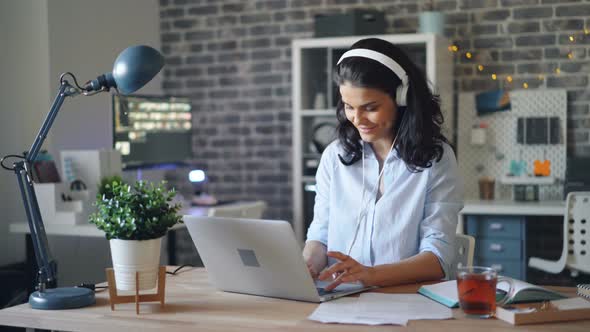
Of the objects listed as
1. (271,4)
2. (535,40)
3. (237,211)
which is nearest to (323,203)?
(237,211)

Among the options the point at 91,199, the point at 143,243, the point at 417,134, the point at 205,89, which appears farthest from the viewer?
the point at 205,89

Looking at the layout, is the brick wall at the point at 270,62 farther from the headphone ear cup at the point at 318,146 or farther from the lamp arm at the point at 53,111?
the lamp arm at the point at 53,111

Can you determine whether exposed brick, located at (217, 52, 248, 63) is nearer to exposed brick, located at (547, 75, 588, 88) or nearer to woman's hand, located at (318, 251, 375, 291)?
exposed brick, located at (547, 75, 588, 88)

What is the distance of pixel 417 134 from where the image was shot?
219 cm

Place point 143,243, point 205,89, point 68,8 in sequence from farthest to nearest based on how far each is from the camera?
1. point 205,89
2. point 68,8
3. point 143,243

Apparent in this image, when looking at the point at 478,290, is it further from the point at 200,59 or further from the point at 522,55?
the point at 200,59

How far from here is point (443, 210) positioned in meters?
2.16

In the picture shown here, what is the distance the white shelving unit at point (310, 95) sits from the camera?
4680 mm

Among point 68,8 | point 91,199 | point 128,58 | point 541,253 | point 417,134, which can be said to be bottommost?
point 541,253

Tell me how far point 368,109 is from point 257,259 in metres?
0.59

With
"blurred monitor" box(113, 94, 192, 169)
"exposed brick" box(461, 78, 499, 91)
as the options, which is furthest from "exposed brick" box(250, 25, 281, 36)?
"exposed brick" box(461, 78, 499, 91)

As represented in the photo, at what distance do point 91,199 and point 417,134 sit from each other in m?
2.24

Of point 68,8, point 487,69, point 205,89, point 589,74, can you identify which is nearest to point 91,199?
point 68,8

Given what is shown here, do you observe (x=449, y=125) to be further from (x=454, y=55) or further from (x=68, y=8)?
Answer: (x=68, y=8)
